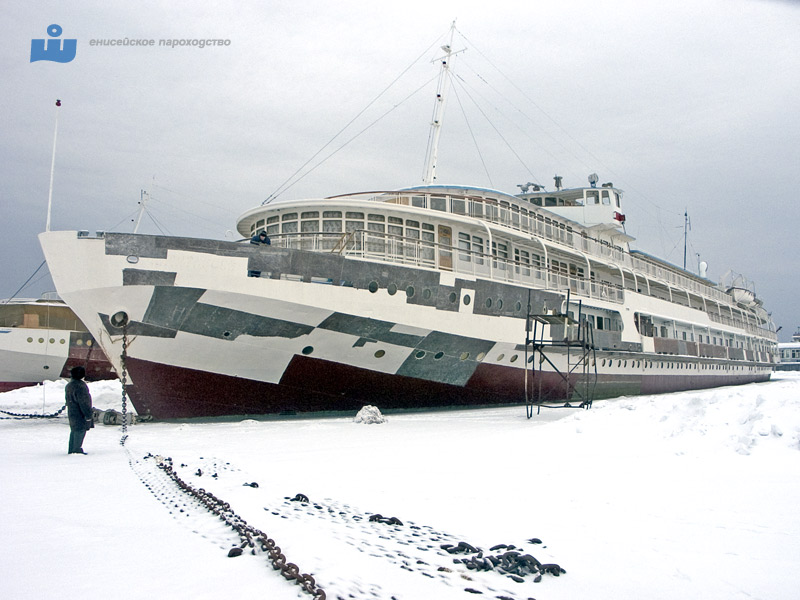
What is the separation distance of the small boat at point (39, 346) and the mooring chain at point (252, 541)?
21.1 metres

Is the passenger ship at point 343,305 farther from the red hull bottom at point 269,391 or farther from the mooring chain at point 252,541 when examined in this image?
the mooring chain at point 252,541

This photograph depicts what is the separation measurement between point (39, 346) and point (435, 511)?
2468cm

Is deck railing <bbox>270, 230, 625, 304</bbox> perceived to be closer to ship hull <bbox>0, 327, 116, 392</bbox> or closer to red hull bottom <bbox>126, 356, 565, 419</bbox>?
red hull bottom <bbox>126, 356, 565, 419</bbox>

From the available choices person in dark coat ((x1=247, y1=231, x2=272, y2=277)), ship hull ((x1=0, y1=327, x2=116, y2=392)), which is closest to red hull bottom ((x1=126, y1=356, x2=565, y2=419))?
person in dark coat ((x1=247, y1=231, x2=272, y2=277))

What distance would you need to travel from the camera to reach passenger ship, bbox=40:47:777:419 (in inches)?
424

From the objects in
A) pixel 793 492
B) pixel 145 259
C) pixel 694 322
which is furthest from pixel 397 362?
pixel 694 322

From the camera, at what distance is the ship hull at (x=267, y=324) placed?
35.0 feet

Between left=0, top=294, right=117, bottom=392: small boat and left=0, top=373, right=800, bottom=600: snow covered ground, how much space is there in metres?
17.6

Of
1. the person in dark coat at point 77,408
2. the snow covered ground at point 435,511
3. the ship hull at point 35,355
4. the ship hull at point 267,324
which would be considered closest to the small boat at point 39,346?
the ship hull at point 35,355

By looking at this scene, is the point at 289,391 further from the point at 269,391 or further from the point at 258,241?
the point at 258,241

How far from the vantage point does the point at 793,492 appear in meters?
4.88

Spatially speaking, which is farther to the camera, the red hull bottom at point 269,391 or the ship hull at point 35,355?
the ship hull at point 35,355

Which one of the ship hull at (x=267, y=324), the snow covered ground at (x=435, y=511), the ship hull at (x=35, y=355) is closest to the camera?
the snow covered ground at (x=435, y=511)

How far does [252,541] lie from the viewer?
11.1 ft
